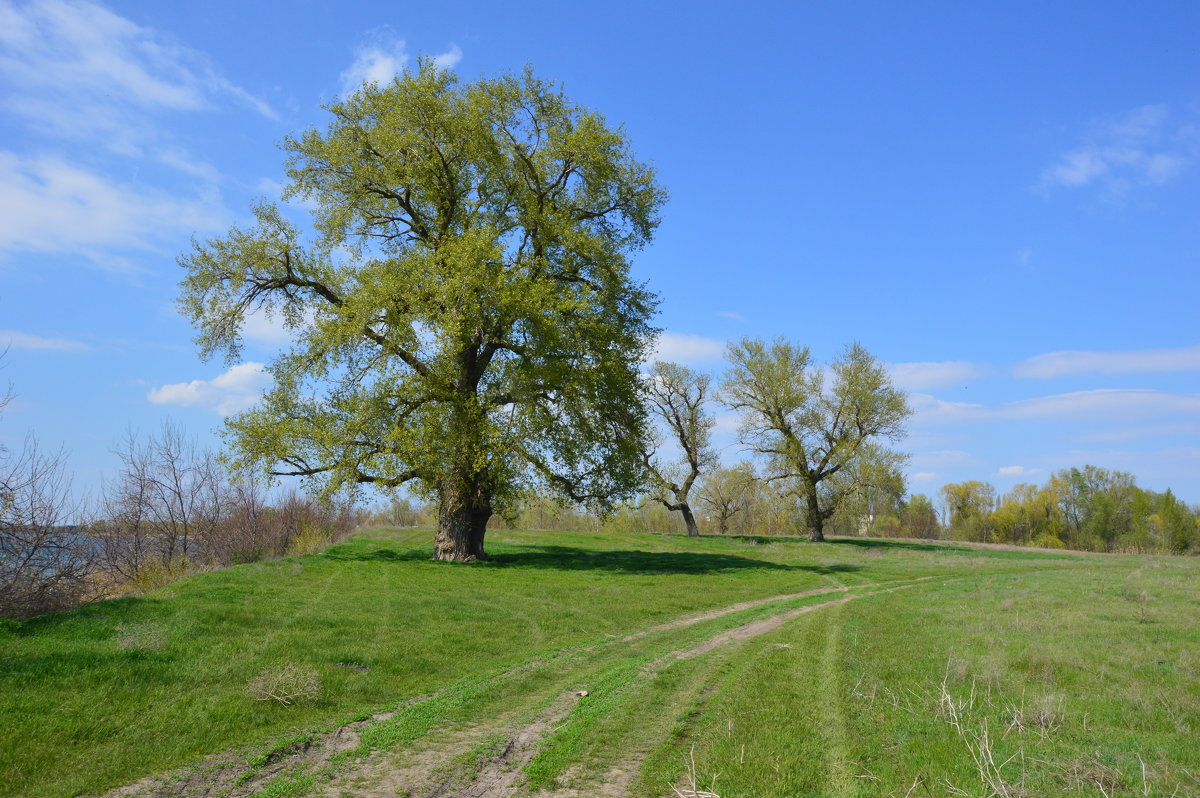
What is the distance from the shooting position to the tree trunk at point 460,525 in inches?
996

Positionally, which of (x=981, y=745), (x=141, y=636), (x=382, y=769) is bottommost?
(x=382, y=769)

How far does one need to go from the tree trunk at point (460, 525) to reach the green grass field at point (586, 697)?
762cm

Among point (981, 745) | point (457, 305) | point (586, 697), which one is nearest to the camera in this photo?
point (981, 745)

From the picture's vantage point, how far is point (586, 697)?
907 centimetres

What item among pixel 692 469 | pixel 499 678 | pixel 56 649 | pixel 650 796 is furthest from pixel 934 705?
pixel 692 469

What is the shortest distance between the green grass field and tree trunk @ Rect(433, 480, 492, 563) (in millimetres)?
7621

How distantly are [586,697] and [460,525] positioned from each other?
17249 millimetres

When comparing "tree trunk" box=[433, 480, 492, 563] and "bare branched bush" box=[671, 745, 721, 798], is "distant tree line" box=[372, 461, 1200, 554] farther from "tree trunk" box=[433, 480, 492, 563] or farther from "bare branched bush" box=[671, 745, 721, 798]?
"bare branched bush" box=[671, 745, 721, 798]

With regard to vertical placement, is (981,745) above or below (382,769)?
above

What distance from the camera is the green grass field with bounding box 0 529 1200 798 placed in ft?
21.3

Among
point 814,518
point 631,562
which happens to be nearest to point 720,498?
point 814,518

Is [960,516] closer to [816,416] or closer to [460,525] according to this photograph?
[816,416]

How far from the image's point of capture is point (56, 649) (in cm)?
945

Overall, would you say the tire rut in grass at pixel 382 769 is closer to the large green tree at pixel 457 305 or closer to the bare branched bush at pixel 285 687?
the bare branched bush at pixel 285 687
